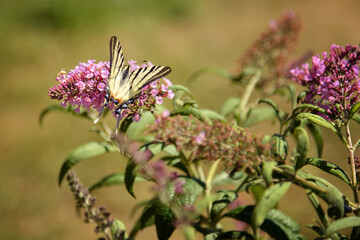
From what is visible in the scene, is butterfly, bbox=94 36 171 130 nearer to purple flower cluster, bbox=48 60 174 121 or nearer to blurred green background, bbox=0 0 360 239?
purple flower cluster, bbox=48 60 174 121

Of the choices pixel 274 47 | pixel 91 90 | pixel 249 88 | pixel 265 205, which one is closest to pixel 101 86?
pixel 91 90

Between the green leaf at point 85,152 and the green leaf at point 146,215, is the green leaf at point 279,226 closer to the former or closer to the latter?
the green leaf at point 146,215

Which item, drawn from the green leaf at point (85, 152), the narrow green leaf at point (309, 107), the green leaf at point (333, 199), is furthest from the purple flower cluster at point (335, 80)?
the green leaf at point (85, 152)

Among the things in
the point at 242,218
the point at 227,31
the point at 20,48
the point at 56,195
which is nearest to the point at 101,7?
the point at 20,48

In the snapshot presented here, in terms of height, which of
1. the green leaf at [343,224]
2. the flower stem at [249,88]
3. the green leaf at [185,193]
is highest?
the flower stem at [249,88]

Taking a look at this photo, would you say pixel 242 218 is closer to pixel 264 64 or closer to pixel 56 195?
pixel 264 64

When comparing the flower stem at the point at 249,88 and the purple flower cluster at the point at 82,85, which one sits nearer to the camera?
the purple flower cluster at the point at 82,85
